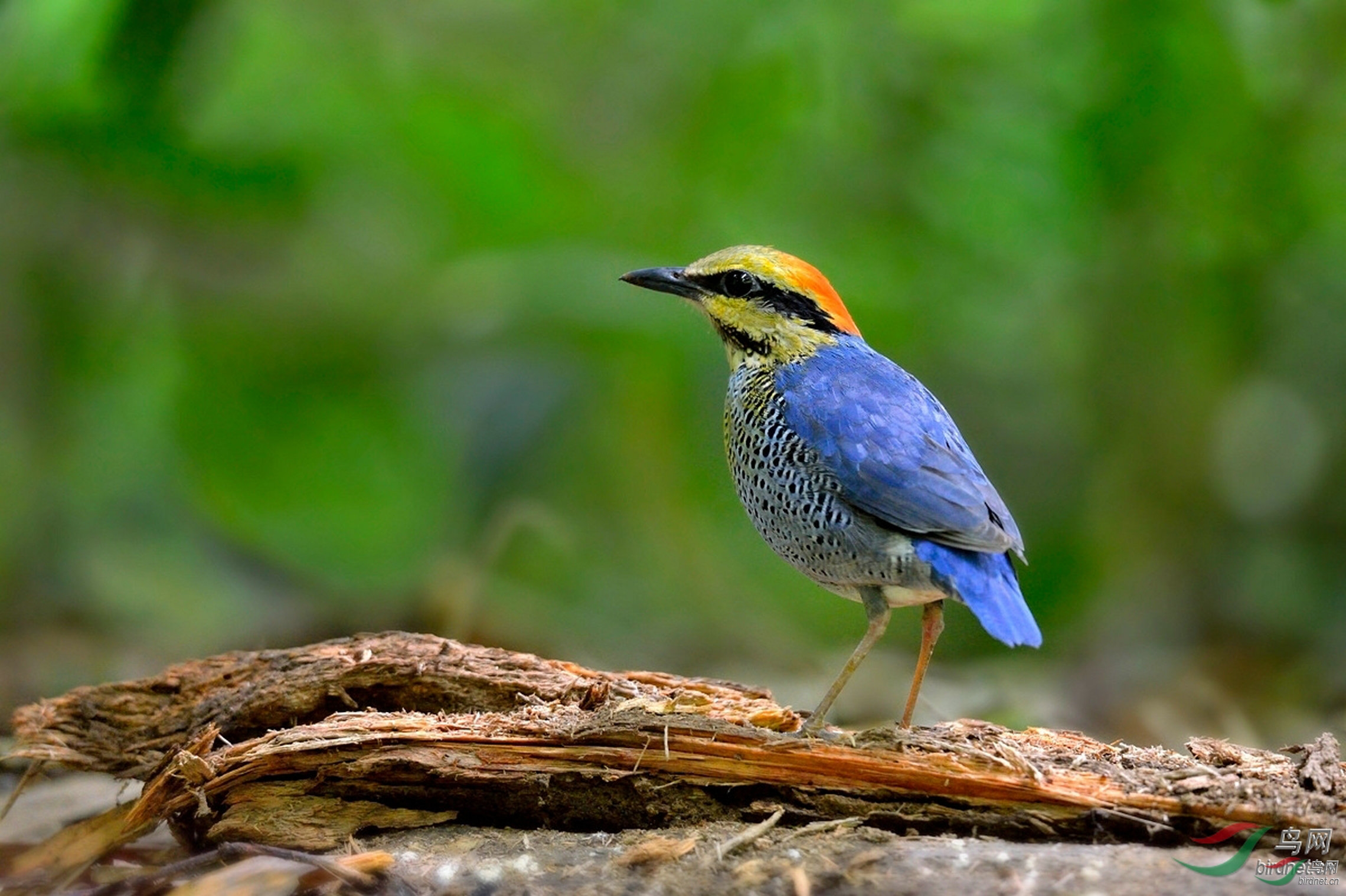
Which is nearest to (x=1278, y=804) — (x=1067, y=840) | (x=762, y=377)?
(x=1067, y=840)

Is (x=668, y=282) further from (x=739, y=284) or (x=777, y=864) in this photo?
(x=777, y=864)

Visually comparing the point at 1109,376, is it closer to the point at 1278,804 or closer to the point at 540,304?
the point at 540,304

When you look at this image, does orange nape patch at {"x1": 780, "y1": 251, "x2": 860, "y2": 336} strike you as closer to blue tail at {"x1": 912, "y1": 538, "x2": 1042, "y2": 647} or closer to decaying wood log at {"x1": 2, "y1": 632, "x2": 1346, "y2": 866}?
blue tail at {"x1": 912, "y1": 538, "x2": 1042, "y2": 647}

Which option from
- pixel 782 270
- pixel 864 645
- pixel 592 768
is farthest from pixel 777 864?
pixel 782 270

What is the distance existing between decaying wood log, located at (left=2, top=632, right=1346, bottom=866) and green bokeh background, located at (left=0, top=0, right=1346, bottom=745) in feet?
11.4

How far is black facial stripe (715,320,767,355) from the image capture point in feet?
15.8

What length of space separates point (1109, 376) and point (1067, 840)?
536 centimetres

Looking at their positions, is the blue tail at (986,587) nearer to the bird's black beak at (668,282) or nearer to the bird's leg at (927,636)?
the bird's leg at (927,636)

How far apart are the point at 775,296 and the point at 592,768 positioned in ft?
6.77

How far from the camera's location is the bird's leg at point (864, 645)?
158 inches

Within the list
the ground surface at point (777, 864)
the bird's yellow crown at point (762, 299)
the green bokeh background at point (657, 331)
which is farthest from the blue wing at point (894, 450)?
the green bokeh background at point (657, 331)

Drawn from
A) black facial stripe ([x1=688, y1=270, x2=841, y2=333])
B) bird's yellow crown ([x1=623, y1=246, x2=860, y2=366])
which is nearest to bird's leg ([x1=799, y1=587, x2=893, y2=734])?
bird's yellow crown ([x1=623, y1=246, x2=860, y2=366])

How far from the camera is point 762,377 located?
15.4ft

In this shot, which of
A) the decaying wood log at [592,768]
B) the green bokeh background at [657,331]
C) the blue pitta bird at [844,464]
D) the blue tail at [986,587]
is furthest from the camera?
the green bokeh background at [657,331]
